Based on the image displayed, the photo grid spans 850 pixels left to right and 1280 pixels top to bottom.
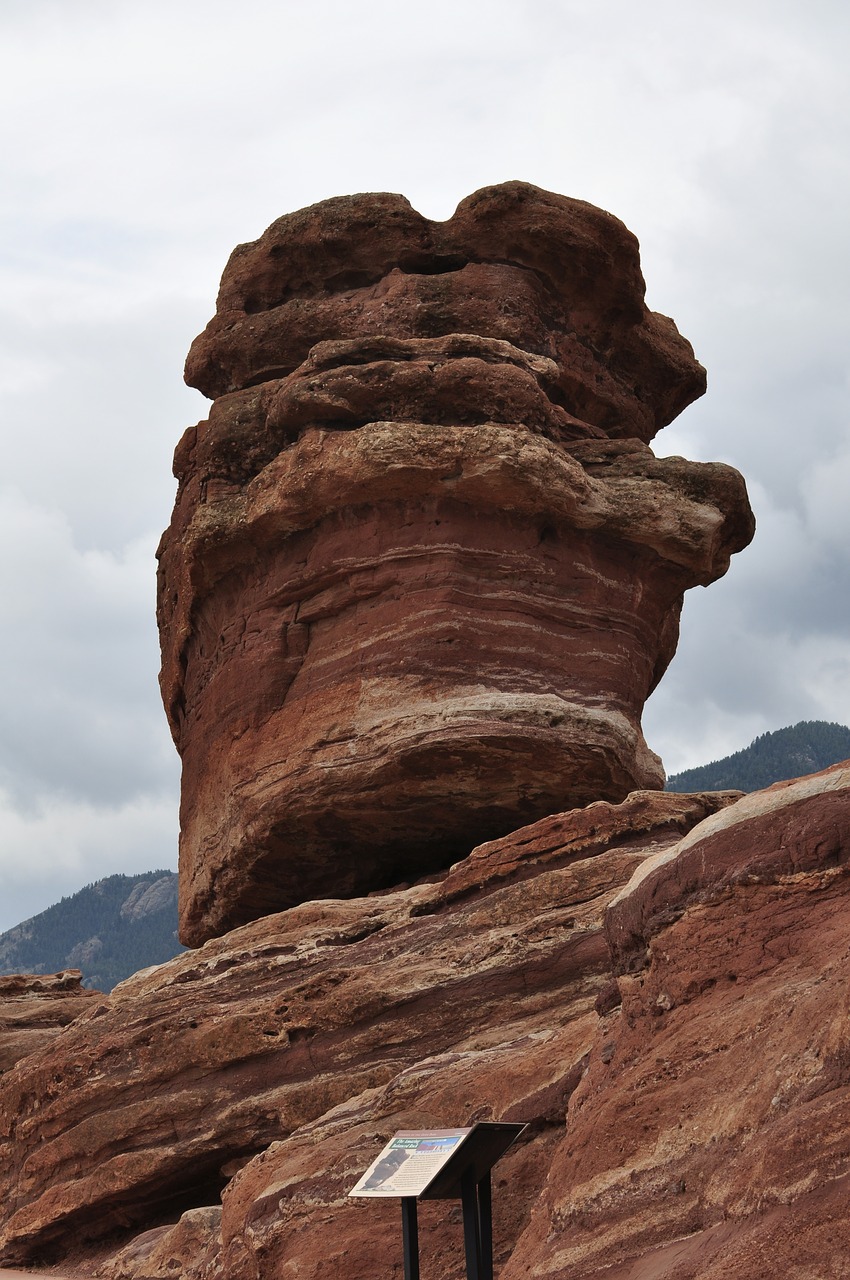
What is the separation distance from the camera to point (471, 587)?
57.6ft

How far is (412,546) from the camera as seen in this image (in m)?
17.7

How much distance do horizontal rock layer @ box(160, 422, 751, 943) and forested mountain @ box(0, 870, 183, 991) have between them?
399 feet

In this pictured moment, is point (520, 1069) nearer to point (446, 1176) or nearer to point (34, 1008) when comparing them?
point (446, 1176)

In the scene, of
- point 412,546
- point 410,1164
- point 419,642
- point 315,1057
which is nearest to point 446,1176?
point 410,1164

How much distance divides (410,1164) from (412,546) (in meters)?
9.91

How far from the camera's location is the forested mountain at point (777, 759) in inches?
3578

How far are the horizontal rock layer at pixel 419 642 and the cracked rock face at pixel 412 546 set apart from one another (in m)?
0.04

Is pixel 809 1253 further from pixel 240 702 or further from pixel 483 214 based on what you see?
pixel 483 214

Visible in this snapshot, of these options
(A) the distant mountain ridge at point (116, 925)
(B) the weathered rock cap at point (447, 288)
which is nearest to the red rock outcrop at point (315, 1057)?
(B) the weathered rock cap at point (447, 288)

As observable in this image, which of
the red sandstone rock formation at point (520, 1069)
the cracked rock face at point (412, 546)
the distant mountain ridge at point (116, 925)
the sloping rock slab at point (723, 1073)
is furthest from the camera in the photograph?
the distant mountain ridge at point (116, 925)

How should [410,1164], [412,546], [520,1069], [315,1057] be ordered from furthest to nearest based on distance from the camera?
Answer: [412,546], [315,1057], [520,1069], [410,1164]

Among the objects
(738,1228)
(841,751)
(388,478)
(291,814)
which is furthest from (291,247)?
(841,751)

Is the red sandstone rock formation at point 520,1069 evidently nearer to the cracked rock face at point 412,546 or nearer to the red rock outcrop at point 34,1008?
the cracked rock face at point 412,546

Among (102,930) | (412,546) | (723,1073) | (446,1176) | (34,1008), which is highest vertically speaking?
(102,930)
